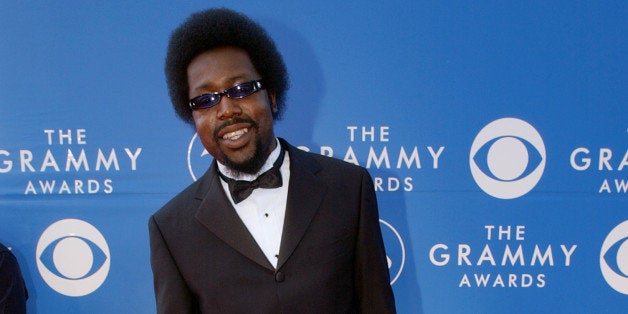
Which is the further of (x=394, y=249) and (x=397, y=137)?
(x=394, y=249)

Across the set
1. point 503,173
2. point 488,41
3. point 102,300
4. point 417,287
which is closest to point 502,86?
point 488,41

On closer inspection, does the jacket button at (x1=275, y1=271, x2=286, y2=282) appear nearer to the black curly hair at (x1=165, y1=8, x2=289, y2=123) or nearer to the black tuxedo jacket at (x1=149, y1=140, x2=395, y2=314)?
the black tuxedo jacket at (x1=149, y1=140, x2=395, y2=314)

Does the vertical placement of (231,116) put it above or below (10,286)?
above

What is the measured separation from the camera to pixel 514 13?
191 centimetres

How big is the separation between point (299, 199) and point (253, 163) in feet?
0.55

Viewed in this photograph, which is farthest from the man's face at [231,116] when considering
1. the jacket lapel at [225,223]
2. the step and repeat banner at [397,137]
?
the step and repeat banner at [397,137]

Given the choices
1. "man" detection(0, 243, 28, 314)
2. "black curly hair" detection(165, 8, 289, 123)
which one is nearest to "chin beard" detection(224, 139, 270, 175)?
"black curly hair" detection(165, 8, 289, 123)

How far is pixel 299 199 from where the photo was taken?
1315 millimetres

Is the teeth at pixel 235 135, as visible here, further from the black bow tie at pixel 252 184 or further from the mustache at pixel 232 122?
the black bow tie at pixel 252 184

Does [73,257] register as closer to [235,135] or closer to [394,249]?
[235,135]

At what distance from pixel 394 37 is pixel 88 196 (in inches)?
59.7

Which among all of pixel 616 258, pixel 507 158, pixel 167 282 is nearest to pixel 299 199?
pixel 167 282

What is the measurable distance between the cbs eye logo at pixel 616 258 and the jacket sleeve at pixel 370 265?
1.35 metres

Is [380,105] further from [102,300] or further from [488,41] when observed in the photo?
[102,300]
